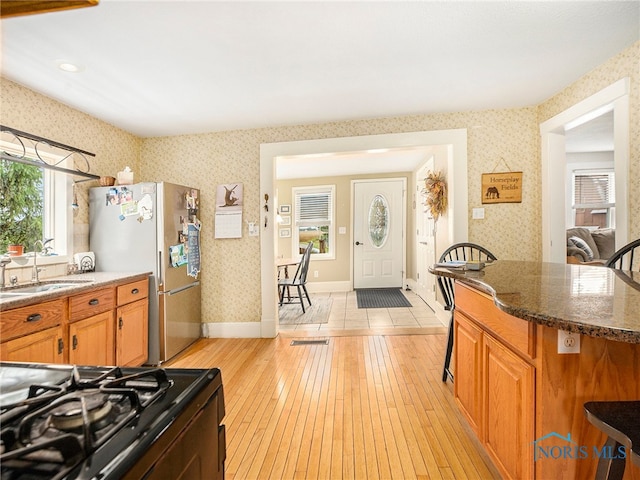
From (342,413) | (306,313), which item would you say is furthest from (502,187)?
(306,313)

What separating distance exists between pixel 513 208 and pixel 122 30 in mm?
3542

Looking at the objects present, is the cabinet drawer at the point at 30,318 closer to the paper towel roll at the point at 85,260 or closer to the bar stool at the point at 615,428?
the paper towel roll at the point at 85,260

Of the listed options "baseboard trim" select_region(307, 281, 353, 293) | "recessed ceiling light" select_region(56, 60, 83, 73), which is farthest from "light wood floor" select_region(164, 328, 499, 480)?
"baseboard trim" select_region(307, 281, 353, 293)

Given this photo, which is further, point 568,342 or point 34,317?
point 34,317

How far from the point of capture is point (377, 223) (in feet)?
20.7

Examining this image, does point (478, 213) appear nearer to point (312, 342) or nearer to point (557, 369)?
point (312, 342)

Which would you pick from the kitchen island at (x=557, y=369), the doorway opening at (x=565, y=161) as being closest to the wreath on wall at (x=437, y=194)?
the doorway opening at (x=565, y=161)

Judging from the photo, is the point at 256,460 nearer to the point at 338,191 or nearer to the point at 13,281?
the point at 13,281

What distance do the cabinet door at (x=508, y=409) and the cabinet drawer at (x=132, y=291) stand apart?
2607mm

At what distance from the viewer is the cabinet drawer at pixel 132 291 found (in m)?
2.52

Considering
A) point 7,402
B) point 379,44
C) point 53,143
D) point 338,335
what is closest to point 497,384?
point 7,402

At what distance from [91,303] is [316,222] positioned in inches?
178

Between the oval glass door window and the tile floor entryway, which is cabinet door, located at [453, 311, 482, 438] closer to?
the tile floor entryway

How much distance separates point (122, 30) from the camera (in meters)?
1.85
